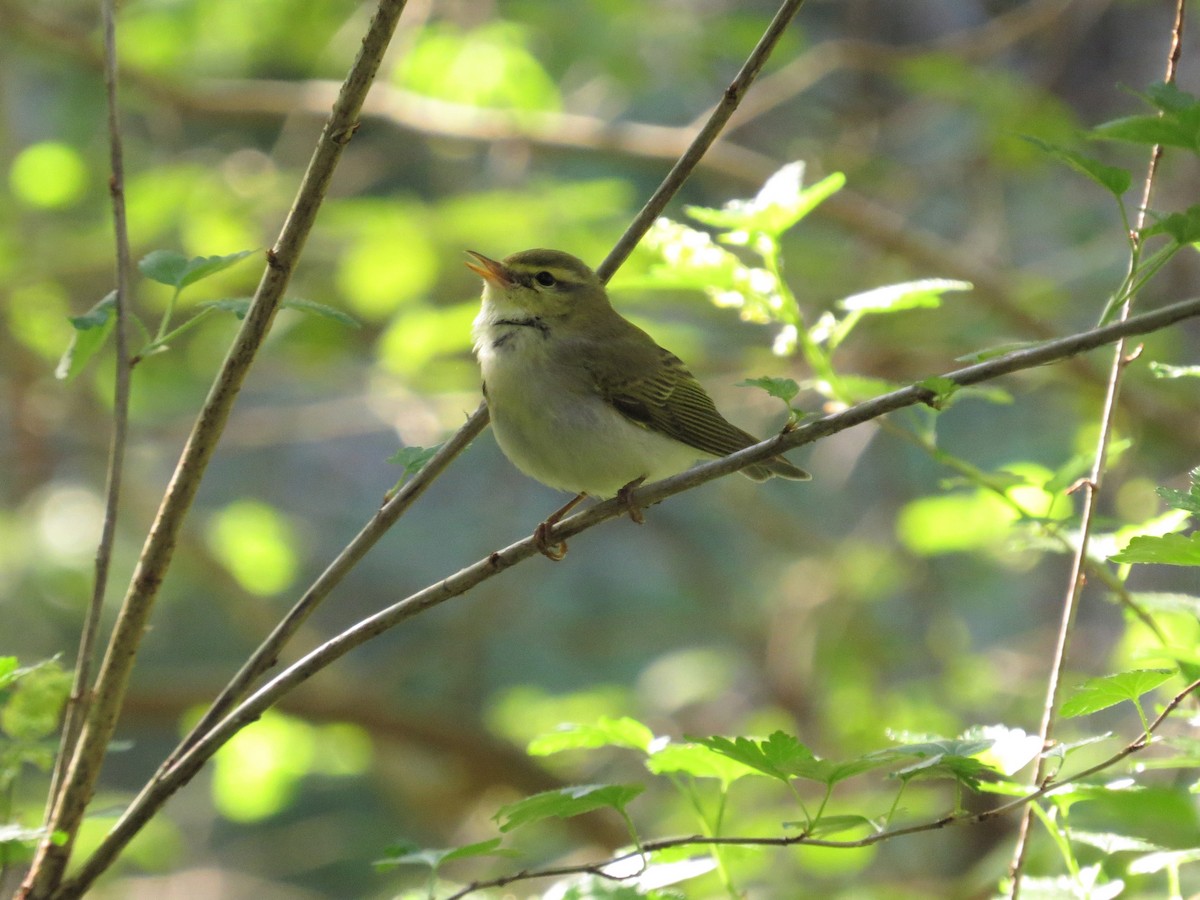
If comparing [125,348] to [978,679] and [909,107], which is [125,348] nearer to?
[978,679]

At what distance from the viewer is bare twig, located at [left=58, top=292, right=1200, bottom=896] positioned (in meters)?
1.45

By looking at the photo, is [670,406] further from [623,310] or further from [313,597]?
[623,310]

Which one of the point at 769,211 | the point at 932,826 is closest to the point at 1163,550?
the point at 932,826

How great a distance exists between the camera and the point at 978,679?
17.7ft

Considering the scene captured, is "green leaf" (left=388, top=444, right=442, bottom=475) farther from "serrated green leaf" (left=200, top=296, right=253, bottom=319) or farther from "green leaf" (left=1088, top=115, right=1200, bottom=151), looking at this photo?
"green leaf" (left=1088, top=115, right=1200, bottom=151)

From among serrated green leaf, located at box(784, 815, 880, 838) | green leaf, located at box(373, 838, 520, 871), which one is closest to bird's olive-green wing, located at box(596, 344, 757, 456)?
green leaf, located at box(373, 838, 520, 871)

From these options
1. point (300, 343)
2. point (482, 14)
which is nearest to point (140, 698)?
point (300, 343)

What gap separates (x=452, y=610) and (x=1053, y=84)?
5.20 metres

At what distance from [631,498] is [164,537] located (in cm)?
74

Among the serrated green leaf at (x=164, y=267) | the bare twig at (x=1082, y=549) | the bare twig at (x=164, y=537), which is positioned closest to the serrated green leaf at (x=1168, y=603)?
the bare twig at (x=1082, y=549)

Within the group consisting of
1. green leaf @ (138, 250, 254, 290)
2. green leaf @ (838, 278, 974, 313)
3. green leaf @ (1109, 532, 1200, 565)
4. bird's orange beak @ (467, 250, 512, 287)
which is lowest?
green leaf @ (1109, 532, 1200, 565)

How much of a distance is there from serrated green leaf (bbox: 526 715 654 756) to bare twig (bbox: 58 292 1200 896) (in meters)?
0.25

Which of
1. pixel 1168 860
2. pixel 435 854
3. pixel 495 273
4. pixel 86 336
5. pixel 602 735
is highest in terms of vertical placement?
pixel 495 273

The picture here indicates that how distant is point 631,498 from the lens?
207cm
